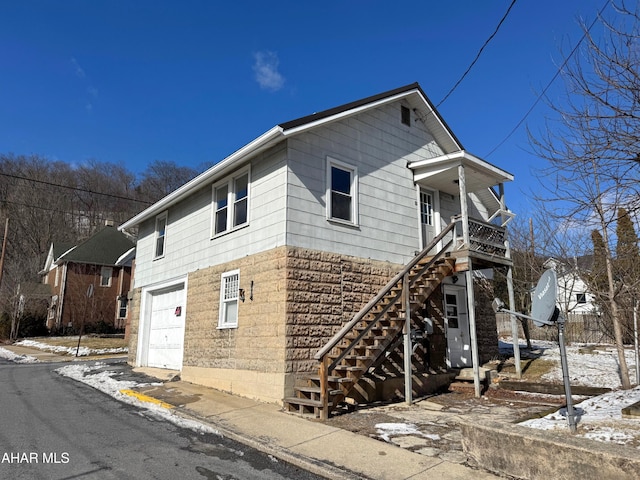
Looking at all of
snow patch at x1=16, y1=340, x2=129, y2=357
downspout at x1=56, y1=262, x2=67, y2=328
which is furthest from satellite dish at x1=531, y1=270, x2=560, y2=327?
downspout at x1=56, y1=262, x2=67, y2=328

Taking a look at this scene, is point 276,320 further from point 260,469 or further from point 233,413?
point 260,469

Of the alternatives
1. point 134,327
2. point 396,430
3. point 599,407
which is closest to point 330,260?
point 396,430

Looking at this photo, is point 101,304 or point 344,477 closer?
point 344,477

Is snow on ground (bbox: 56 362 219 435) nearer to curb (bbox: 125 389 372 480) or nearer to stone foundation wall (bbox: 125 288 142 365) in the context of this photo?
curb (bbox: 125 389 372 480)

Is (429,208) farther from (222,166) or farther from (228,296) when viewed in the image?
(228,296)

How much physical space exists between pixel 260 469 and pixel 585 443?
3503 millimetres

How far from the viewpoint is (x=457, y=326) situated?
41.6ft

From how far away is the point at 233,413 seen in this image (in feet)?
26.6

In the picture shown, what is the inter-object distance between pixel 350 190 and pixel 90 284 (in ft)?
96.0

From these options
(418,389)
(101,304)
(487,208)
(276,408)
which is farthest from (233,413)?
(101,304)

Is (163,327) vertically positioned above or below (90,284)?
below

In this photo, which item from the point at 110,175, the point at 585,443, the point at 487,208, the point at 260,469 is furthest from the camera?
the point at 110,175

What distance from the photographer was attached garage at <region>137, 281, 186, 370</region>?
13.5m

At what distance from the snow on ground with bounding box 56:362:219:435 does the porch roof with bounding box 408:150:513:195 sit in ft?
28.5
